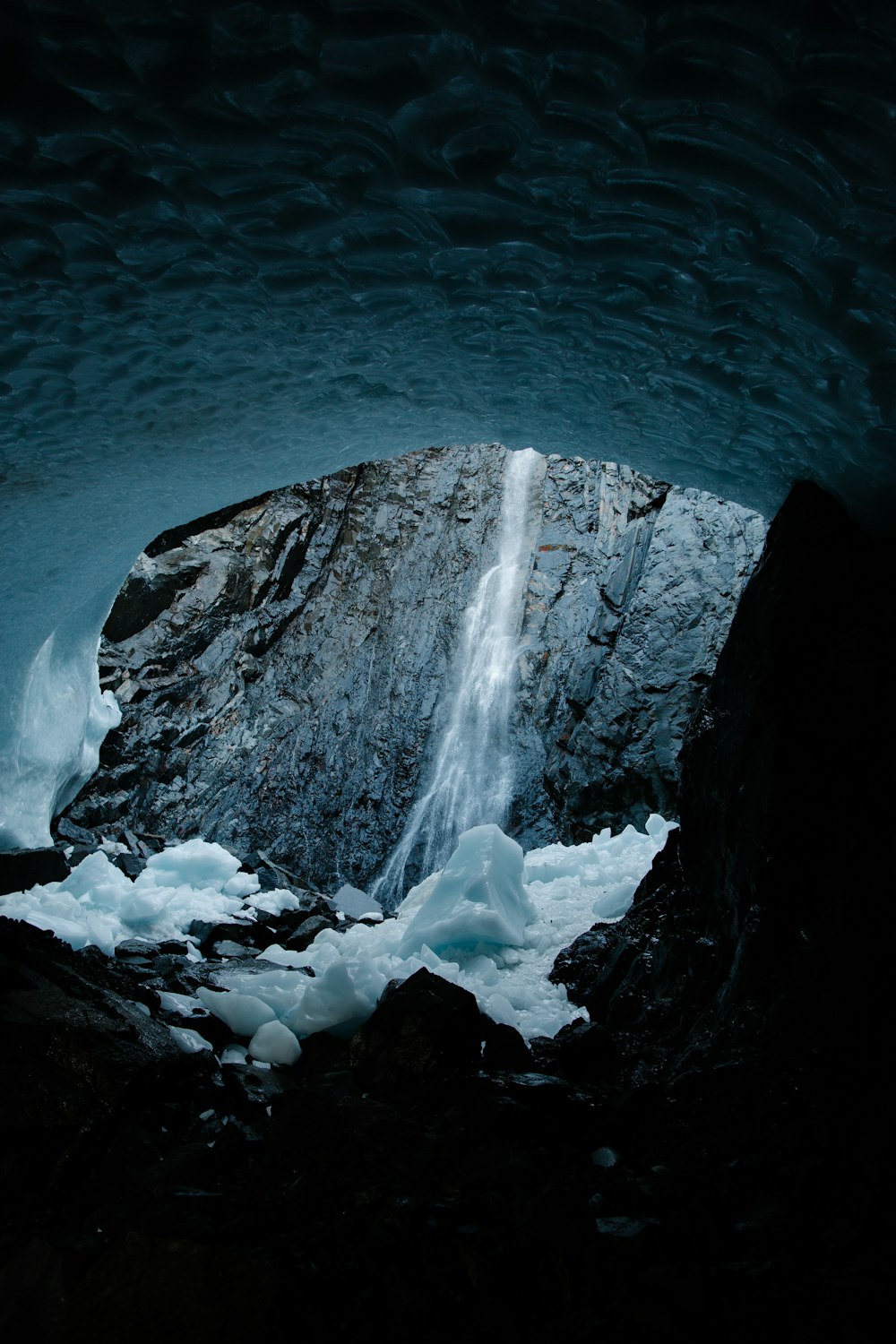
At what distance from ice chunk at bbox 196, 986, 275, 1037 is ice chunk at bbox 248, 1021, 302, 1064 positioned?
0.41ft

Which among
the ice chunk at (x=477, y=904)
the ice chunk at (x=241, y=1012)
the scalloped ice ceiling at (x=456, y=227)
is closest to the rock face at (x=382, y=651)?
the ice chunk at (x=477, y=904)

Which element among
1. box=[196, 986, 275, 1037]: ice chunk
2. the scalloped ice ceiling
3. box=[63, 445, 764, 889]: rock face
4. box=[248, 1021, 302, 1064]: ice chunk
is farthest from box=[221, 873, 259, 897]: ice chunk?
box=[63, 445, 764, 889]: rock face

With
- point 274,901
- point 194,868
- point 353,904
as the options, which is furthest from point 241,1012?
point 353,904

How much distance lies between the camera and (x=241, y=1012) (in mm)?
4496

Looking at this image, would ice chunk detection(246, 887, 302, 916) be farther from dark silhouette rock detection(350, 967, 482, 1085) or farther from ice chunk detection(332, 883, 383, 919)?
dark silhouette rock detection(350, 967, 482, 1085)

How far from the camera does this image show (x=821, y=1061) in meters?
3.11

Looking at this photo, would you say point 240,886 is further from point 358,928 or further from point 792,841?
point 792,841

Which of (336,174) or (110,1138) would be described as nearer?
(336,174)

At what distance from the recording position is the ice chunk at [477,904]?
697cm

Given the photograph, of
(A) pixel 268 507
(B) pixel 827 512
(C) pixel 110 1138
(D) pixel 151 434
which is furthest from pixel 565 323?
(A) pixel 268 507

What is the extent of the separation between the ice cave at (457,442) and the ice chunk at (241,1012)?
0.05 meters

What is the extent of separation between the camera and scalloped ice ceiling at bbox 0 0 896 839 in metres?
2.02

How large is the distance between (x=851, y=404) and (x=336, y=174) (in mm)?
2427

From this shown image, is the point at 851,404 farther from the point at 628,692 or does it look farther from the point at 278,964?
the point at 628,692
